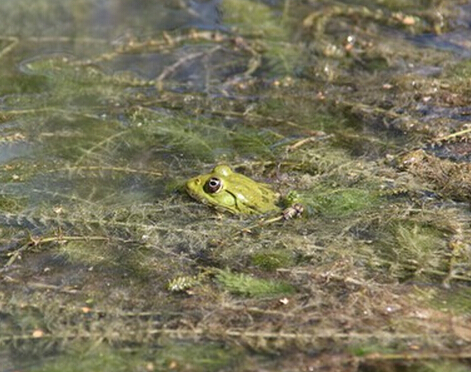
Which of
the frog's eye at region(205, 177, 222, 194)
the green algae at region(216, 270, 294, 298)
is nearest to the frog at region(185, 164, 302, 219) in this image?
the frog's eye at region(205, 177, 222, 194)

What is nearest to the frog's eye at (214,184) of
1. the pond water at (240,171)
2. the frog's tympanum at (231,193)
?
the frog's tympanum at (231,193)

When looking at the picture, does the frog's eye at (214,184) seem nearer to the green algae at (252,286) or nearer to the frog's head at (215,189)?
the frog's head at (215,189)

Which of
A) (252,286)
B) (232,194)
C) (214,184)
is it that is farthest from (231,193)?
(252,286)

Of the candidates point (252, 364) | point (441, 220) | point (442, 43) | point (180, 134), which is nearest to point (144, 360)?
point (252, 364)

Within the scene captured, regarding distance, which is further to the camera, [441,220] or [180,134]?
[180,134]

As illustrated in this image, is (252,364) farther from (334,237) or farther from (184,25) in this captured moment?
(184,25)

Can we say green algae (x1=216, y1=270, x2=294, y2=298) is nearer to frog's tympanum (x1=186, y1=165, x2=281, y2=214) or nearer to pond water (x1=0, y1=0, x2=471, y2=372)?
pond water (x1=0, y1=0, x2=471, y2=372)

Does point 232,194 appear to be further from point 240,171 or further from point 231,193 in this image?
point 240,171
